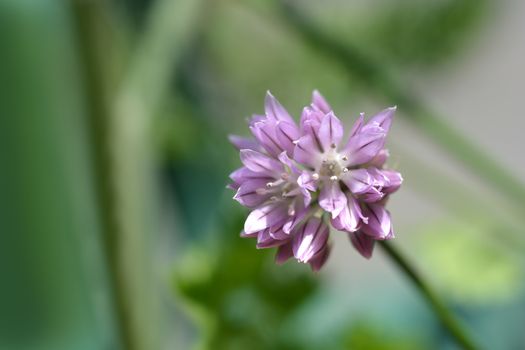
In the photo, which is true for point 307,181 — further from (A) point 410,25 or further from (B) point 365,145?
(A) point 410,25

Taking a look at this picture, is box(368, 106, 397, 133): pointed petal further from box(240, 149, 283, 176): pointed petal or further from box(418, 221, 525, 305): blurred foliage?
box(418, 221, 525, 305): blurred foliage

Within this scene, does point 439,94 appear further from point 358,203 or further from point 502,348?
point 358,203

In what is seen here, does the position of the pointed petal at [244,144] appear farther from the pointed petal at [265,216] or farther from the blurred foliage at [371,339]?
the blurred foliage at [371,339]

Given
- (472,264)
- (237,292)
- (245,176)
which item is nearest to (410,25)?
(472,264)

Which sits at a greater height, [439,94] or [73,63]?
[439,94]

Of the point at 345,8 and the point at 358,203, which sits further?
the point at 345,8

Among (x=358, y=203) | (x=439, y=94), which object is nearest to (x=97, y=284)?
(x=358, y=203)

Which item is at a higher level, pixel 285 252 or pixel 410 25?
pixel 410 25
